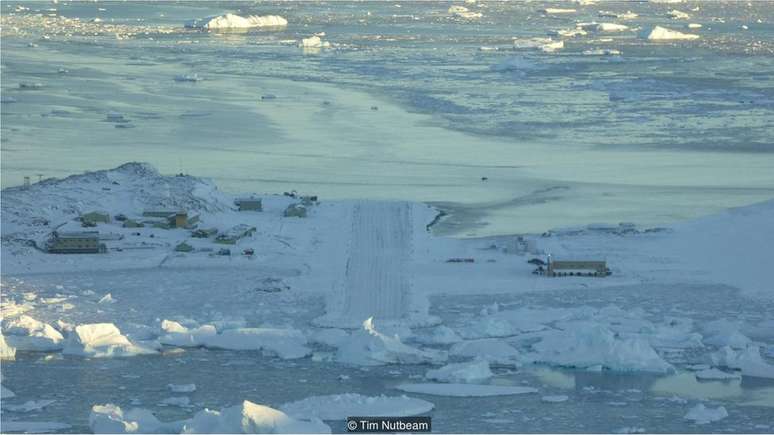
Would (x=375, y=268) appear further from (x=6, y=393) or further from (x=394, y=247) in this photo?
(x=6, y=393)

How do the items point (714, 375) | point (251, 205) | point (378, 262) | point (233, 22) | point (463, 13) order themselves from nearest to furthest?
point (714, 375) < point (378, 262) < point (251, 205) < point (233, 22) < point (463, 13)

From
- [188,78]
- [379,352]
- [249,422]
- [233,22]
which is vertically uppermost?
[249,422]

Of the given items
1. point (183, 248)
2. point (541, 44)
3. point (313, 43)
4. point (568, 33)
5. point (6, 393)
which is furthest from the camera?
point (568, 33)

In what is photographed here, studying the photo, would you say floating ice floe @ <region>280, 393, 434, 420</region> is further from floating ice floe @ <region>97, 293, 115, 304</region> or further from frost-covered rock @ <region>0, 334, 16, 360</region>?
floating ice floe @ <region>97, 293, 115, 304</region>

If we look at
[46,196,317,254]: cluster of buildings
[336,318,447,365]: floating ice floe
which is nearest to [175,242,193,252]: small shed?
[46,196,317,254]: cluster of buildings

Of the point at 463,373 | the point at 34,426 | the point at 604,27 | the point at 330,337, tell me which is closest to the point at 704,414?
the point at 463,373

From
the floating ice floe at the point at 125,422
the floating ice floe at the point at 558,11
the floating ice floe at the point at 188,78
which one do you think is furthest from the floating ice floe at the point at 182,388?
the floating ice floe at the point at 558,11

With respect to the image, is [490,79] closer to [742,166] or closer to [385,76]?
[385,76]

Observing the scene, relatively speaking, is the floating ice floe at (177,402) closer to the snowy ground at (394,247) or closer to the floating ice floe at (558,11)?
the snowy ground at (394,247)
